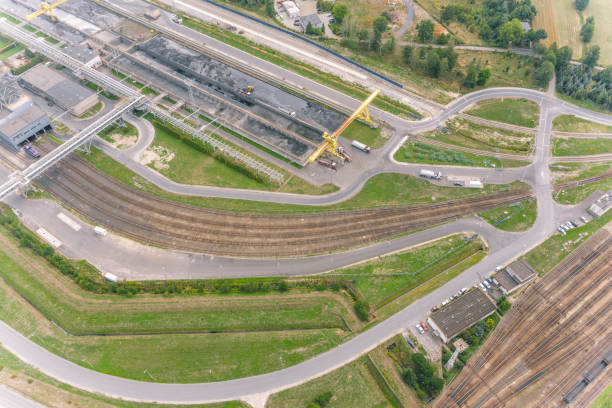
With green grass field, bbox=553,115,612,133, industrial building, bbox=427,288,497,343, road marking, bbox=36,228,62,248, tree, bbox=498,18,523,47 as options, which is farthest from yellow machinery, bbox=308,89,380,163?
road marking, bbox=36,228,62,248

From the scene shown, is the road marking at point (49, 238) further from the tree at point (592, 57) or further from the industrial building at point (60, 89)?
the tree at point (592, 57)

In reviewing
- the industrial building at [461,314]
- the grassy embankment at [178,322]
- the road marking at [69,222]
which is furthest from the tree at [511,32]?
the road marking at [69,222]

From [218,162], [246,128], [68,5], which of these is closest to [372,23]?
[246,128]

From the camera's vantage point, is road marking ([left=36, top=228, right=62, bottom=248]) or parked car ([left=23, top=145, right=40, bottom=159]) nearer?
road marking ([left=36, top=228, right=62, bottom=248])

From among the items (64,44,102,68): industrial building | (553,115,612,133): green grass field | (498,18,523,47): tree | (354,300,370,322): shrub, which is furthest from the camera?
(498,18,523,47): tree

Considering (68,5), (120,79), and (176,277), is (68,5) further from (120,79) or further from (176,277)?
(176,277)

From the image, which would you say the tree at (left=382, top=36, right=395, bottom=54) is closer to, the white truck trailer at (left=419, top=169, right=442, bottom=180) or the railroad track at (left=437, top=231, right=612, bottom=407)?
the white truck trailer at (left=419, top=169, right=442, bottom=180)

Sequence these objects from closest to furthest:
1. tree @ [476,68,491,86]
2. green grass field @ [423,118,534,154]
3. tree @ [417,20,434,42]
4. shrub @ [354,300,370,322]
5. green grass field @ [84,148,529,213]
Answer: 1. shrub @ [354,300,370,322]
2. green grass field @ [84,148,529,213]
3. green grass field @ [423,118,534,154]
4. tree @ [476,68,491,86]
5. tree @ [417,20,434,42]
